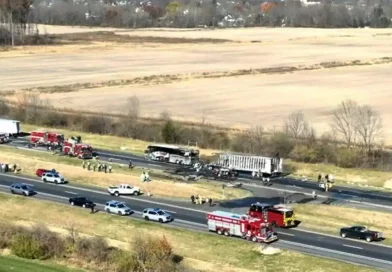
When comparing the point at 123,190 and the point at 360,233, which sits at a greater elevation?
the point at 360,233

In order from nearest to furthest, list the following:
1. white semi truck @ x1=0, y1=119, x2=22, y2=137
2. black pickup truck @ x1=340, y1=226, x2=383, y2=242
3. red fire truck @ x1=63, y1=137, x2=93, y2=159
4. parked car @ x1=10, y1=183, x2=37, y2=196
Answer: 1. black pickup truck @ x1=340, y1=226, x2=383, y2=242
2. parked car @ x1=10, y1=183, x2=37, y2=196
3. red fire truck @ x1=63, y1=137, x2=93, y2=159
4. white semi truck @ x1=0, y1=119, x2=22, y2=137

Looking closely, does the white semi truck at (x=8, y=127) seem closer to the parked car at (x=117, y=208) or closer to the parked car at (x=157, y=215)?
the parked car at (x=117, y=208)

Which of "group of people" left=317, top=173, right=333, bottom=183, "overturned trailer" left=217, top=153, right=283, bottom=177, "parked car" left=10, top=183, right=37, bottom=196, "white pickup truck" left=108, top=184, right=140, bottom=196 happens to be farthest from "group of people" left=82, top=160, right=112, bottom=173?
"group of people" left=317, top=173, right=333, bottom=183

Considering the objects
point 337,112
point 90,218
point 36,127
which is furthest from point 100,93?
point 90,218

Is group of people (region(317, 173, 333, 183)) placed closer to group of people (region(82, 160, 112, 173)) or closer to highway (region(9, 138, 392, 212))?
highway (region(9, 138, 392, 212))

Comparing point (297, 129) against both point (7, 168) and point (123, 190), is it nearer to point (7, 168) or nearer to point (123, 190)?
point (123, 190)

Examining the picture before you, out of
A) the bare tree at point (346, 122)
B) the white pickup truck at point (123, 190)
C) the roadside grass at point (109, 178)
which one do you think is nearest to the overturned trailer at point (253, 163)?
the roadside grass at point (109, 178)

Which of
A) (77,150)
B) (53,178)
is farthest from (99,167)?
(77,150)
